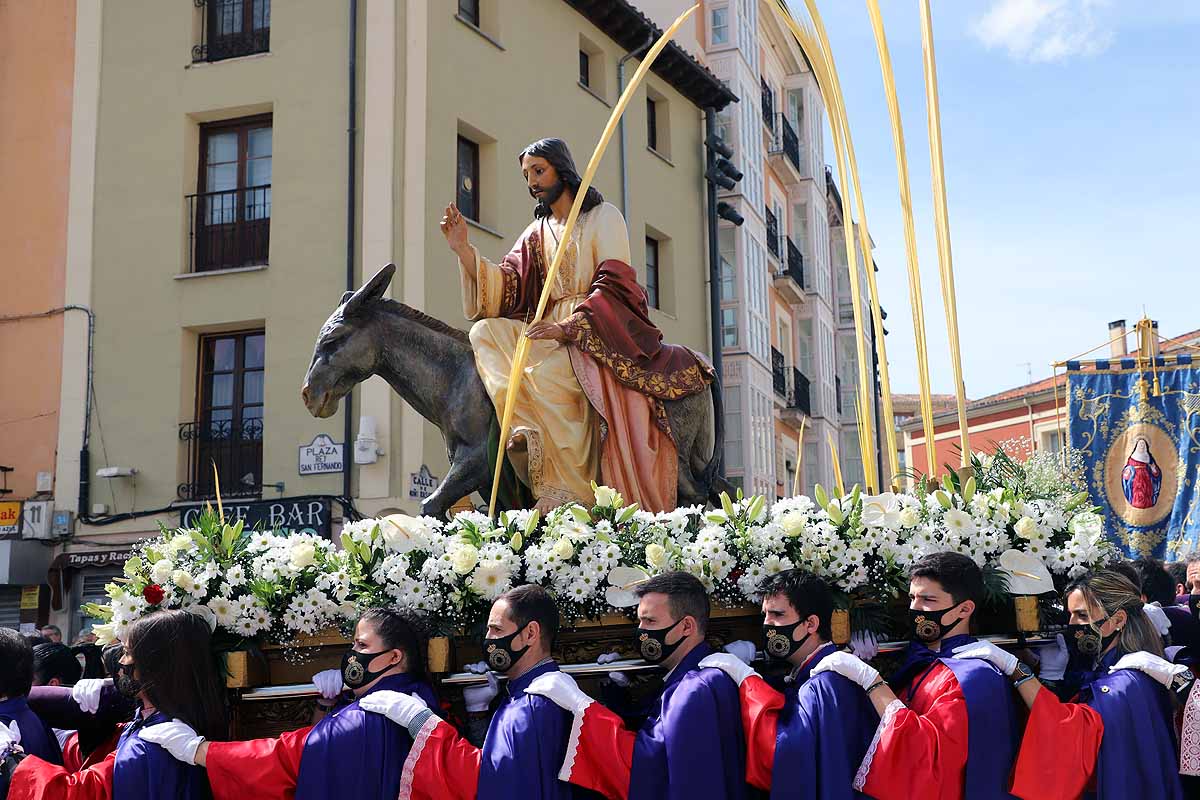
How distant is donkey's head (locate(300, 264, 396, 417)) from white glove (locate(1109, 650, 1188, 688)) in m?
4.26

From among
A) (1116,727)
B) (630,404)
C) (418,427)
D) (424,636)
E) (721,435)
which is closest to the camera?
(1116,727)

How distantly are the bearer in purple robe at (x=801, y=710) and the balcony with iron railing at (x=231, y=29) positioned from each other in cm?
1566

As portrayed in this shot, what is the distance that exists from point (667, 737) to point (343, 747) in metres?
1.22

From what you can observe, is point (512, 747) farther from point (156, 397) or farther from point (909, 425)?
point (909, 425)

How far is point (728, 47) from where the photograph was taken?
27.4m

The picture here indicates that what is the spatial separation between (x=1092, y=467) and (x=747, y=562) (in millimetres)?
11449

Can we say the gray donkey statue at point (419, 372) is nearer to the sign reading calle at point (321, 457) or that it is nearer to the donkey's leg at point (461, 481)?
the donkey's leg at point (461, 481)

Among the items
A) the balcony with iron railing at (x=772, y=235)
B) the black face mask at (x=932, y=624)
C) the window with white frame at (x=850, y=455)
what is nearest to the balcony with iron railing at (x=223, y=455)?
the black face mask at (x=932, y=624)

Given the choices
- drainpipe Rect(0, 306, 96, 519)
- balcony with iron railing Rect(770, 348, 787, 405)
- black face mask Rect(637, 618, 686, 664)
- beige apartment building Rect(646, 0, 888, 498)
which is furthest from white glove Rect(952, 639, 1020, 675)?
balcony with iron railing Rect(770, 348, 787, 405)

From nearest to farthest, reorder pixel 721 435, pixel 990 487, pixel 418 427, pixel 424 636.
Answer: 1. pixel 424 636
2. pixel 990 487
3. pixel 721 435
4. pixel 418 427

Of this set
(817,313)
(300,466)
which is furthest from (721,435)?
(817,313)

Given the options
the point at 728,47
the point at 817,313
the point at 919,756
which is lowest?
the point at 919,756

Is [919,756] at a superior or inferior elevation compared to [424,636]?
inferior

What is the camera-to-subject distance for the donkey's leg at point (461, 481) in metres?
7.27
